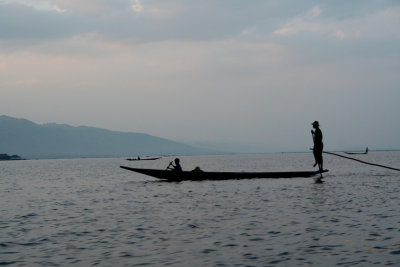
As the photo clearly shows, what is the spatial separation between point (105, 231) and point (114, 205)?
7186 mm

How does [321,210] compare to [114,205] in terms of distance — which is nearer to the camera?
[321,210]

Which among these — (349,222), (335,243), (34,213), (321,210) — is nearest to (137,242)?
(335,243)

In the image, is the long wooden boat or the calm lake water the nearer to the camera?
the calm lake water

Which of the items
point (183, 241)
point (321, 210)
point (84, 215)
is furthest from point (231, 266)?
point (84, 215)

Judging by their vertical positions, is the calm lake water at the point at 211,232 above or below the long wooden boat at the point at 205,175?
below

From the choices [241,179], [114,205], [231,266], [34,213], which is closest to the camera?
[231,266]

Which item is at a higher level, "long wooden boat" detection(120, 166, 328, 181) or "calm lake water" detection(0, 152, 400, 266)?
"long wooden boat" detection(120, 166, 328, 181)

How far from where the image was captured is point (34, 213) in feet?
62.0

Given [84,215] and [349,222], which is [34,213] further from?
[349,222]

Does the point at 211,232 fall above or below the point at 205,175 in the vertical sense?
below

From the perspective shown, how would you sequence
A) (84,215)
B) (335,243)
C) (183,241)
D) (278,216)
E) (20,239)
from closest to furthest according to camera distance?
1. (335,243)
2. (183,241)
3. (20,239)
4. (278,216)
5. (84,215)

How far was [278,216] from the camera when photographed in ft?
49.9

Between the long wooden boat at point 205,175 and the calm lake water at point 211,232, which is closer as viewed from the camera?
the calm lake water at point 211,232

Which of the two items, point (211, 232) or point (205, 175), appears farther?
point (205, 175)
